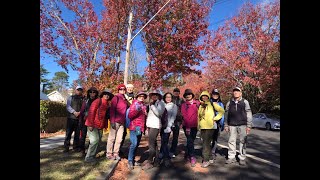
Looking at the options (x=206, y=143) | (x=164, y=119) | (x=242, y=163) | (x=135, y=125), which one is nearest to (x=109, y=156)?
(x=135, y=125)

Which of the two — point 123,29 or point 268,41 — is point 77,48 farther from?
point 268,41

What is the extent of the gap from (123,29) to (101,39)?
57.7 inches

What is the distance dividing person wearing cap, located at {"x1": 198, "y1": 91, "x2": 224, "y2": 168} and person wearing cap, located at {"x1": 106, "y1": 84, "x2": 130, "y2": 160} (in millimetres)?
2039

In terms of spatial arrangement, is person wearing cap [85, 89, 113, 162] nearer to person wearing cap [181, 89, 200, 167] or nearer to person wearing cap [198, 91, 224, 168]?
person wearing cap [181, 89, 200, 167]

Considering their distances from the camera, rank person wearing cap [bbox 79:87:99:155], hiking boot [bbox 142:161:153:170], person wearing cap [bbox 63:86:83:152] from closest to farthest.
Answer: hiking boot [bbox 142:161:153:170] < person wearing cap [bbox 79:87:99:155] < person wearing cap [bbox 63:86:83:152]

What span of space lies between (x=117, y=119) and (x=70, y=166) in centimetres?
163

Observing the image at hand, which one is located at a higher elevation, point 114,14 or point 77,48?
point 114,14

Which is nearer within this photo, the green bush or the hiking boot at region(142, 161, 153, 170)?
the hiking boot at region(142, 161, 153, 170)

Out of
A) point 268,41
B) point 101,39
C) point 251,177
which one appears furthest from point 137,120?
point 268,41

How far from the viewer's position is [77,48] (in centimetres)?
1459

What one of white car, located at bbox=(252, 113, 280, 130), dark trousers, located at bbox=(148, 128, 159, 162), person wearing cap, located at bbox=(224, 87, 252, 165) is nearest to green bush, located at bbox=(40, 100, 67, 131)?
dark trousers, located at bbox=(148, 128, 159, 162)

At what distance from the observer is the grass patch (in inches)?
206
